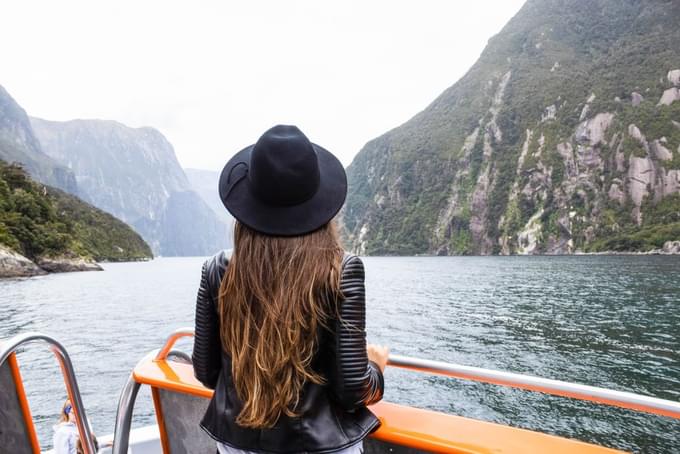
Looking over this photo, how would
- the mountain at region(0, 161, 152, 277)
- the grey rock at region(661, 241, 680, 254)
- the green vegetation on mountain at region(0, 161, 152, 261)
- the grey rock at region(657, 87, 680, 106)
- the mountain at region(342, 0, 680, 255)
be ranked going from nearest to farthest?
the mountain at region(0, 161, 152, 277) → the green vegetation on mountain at region(0, 161, 152, 261) → the grey rock at region(661, 241, 680, 254) → the mountain at region(342, 0, 680, 255) → the grey rock at region(657, 87, 680, 106)

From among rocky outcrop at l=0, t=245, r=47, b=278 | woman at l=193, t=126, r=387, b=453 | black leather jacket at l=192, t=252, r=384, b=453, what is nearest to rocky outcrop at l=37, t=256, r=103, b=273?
rocky outcrop at l=0, t=245, r=47, b=278

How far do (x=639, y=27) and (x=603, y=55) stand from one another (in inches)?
679

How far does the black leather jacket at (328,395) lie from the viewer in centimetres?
135

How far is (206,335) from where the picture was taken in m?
1.58

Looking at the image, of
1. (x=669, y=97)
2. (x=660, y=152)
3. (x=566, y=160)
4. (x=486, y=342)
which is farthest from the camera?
(x=566, y=160)

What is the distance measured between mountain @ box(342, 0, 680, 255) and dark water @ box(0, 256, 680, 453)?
7571cm

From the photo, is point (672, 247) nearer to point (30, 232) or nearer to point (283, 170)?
point (283, 170)

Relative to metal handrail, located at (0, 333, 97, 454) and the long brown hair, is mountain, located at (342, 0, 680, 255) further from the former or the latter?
the long brown hair

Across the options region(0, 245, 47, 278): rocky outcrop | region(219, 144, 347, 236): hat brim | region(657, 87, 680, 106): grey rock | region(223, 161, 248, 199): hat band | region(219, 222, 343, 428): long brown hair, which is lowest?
region(0, 245, 47, 278): rocky outcrop

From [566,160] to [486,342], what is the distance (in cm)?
13450

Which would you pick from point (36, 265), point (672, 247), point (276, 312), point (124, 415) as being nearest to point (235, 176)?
point (276, 312)

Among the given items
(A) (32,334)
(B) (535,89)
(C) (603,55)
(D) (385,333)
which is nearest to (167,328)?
(D) (385,333)

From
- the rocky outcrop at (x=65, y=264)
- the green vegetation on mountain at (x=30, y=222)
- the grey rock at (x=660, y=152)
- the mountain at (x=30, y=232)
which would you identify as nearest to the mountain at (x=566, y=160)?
the grey rock at (x=660, y=152)

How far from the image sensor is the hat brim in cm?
139
